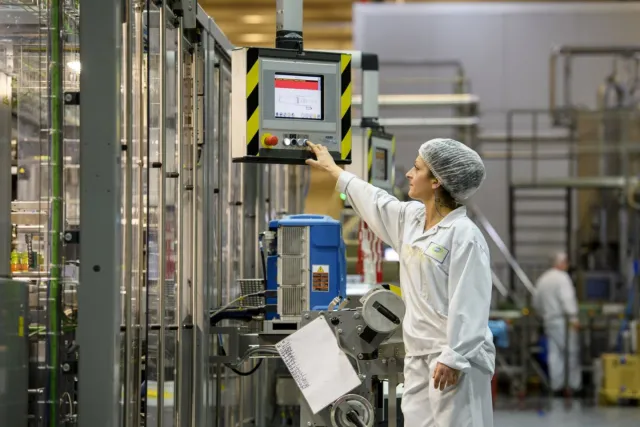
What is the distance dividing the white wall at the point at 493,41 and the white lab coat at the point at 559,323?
5.03 ft

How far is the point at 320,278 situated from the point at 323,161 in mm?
574

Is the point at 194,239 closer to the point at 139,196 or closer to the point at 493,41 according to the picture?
the point at 139,196

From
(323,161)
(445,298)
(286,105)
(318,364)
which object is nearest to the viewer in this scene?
(445,298)

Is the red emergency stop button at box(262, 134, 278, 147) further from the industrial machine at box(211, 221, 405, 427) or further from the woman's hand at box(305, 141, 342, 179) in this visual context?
the industrial machine at box(211, 221, 405, 427)

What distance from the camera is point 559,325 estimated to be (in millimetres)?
13211

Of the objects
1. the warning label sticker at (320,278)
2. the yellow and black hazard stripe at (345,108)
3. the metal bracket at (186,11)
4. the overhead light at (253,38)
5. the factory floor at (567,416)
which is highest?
the overhead light at (253,38)

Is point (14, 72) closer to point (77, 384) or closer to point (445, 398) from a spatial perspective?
point (77, 384)

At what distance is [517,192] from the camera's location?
1522 centimetres

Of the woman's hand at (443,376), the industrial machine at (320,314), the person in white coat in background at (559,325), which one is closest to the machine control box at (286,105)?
the industrial machine at (320,314)

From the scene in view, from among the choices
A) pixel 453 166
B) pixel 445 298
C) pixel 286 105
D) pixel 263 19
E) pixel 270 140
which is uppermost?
pixel 263 19

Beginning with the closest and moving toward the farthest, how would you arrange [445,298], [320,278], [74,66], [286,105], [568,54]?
[74,66] → [445,298] → [286,105] → [320,278] → [568,54]

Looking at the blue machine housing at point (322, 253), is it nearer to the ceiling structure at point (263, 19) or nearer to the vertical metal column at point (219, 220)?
the vertical metal column at point (219, 220)

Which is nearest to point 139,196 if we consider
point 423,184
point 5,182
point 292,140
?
point 5,182

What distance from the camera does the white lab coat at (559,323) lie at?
13.1 meters
